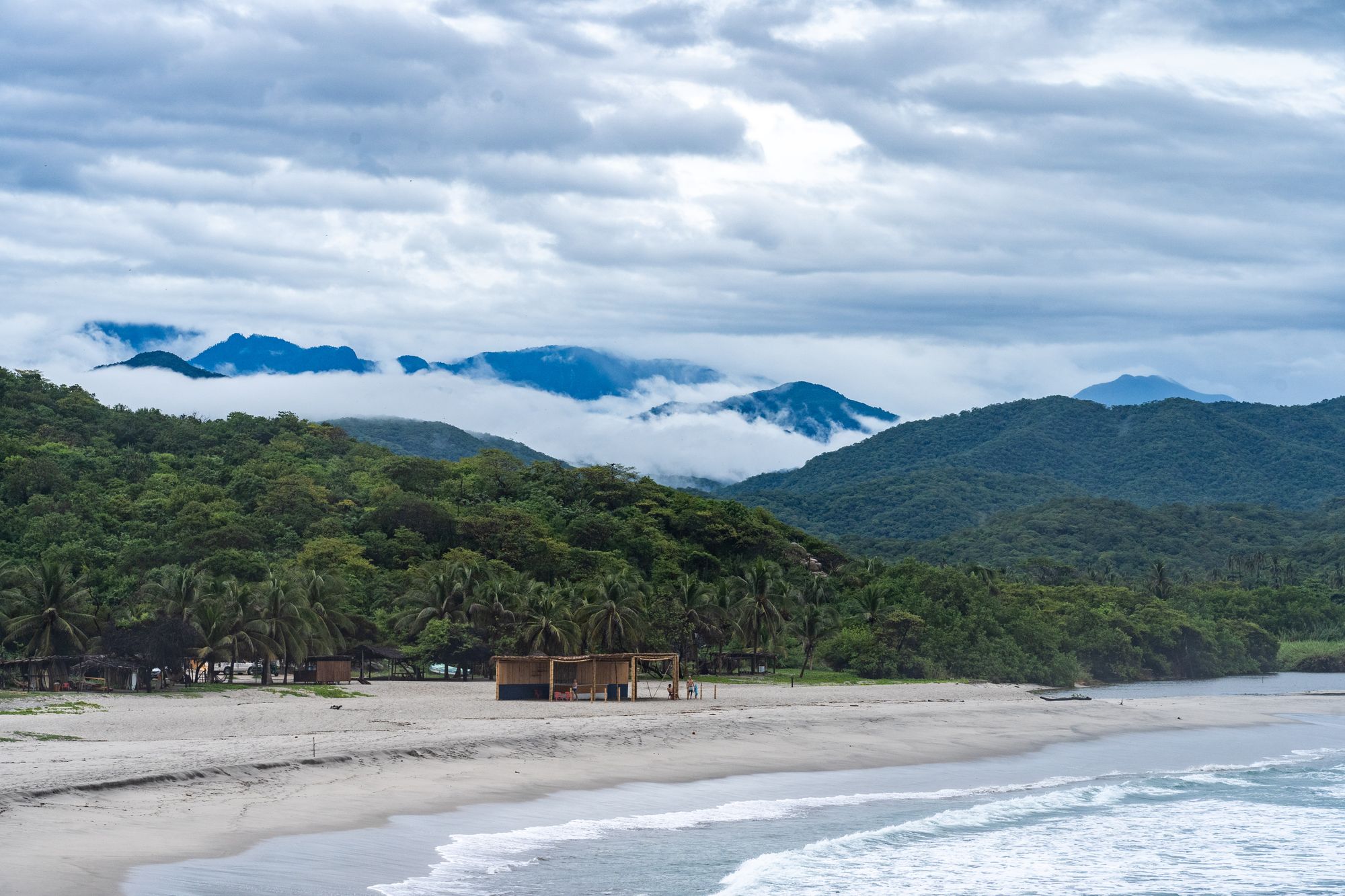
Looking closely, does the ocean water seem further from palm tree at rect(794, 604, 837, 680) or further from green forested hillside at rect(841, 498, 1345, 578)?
green forested hillside at rect(841, 498, 1345, 578)

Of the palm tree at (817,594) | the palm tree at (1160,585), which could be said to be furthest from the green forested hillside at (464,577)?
the palm tree at (1160,585)

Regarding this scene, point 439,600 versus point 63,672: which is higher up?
point 439,600

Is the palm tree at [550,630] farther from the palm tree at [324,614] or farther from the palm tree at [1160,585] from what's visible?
the palm tree at [1160,585]

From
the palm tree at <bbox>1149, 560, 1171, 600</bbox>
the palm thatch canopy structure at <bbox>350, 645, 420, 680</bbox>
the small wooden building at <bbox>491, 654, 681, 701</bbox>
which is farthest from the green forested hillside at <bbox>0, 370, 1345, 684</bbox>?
the small wooden building at <bbox>491, 654, 681, 701</bbox>

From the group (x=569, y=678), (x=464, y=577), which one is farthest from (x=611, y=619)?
(x=464, y=577)

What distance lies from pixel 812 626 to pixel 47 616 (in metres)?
37.9

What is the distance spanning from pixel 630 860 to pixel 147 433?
98243 millimetres

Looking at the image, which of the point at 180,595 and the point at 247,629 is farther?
the point at 180,595

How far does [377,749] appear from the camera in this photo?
79.8 ft

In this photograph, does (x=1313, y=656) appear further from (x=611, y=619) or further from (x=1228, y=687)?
(x=611, y=619)

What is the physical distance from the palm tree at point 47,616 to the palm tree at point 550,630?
1678cm

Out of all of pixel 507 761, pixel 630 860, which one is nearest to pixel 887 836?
pixel 630 860

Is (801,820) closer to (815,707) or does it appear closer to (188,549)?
(815,707)

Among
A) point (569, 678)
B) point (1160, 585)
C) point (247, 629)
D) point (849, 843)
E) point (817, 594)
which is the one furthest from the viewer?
point (1160, 585)
